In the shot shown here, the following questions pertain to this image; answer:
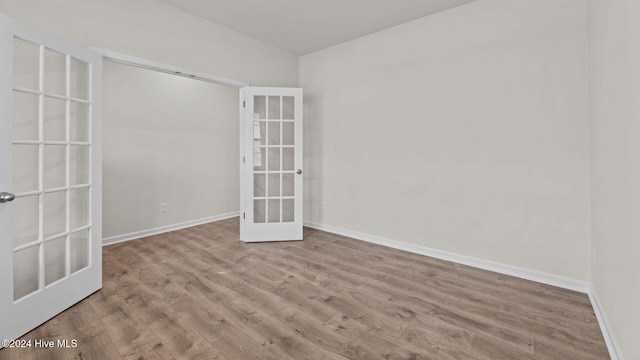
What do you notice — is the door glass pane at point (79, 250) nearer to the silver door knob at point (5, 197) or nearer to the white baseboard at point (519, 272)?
the silver door knob at point (5, 197)

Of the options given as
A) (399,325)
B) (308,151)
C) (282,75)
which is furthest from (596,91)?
(282,75)

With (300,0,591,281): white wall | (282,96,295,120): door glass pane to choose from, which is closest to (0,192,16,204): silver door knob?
(282,96,295,120): door glass pane

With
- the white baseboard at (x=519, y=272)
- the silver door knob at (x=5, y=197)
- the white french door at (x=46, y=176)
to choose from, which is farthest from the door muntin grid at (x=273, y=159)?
the silver door knob at (x=5, y=197)

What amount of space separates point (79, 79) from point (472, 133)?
3556mm

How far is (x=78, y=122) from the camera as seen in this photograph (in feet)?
6.96

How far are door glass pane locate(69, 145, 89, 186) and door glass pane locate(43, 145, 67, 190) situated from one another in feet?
0.16

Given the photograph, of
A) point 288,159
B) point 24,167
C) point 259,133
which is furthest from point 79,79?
point 288,159

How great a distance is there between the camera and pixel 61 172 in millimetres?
2010

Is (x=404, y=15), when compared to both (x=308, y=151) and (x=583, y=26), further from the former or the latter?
(x=308, y=151)

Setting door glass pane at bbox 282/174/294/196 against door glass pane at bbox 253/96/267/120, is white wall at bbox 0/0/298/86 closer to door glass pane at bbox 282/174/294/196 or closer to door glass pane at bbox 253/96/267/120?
door glass pane at bbox 253/96/267/120

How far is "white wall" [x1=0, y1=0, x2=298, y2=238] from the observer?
2488 mm

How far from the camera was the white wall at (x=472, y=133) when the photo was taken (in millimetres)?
2379

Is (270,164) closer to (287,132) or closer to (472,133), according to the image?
(287,132)

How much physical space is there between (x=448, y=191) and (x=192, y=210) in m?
4.02
